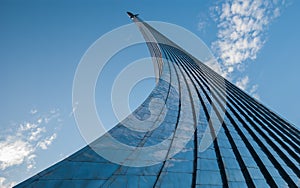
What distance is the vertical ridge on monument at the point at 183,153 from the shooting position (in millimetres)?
9941

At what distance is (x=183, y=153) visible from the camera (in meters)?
13.4

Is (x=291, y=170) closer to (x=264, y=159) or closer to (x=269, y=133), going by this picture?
(x=264, y=159)

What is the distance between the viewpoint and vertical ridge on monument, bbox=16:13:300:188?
9941 millimetres

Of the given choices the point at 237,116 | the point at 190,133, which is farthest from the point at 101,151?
the point at 237,116

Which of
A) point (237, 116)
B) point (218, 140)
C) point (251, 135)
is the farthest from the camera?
point (237, 116)

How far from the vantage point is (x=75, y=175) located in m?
9.44

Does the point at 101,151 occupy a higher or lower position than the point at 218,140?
lower

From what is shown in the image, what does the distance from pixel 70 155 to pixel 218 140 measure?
10153mm

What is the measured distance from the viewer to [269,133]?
20859 mm

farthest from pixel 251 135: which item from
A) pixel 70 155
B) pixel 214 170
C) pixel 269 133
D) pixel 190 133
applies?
pixel 70 155

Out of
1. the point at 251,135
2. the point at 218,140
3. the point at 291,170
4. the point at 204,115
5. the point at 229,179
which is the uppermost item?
the point at 204,115

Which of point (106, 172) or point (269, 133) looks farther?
point (269, 133)

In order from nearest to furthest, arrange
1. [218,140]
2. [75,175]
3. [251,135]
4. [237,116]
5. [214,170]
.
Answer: [75,175], [214,170], [218,140], [251,135], [237,116]

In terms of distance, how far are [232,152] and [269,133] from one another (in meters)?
8.06
